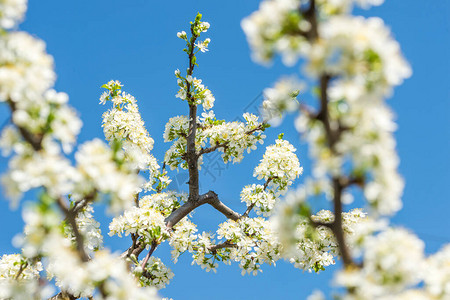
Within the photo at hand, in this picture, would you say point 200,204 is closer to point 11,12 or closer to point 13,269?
point 13,269

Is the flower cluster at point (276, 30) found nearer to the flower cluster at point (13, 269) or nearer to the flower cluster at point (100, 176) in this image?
the flower cluster at point (100, 176)

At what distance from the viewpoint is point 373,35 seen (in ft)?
6.14

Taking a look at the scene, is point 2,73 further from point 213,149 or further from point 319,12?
point 213,149

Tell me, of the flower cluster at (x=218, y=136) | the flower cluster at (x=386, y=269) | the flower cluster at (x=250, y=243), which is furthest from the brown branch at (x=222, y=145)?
the flower cluster at (x=386, y=269)

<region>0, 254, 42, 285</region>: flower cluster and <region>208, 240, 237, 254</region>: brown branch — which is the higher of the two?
<region>208, 240, 237, 254</region>: brown branch

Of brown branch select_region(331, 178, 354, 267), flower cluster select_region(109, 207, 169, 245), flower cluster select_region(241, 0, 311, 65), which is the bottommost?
brown branch select_region(331, 178, 354, 267)

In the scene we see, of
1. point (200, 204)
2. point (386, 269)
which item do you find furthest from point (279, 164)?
point (386, 269)

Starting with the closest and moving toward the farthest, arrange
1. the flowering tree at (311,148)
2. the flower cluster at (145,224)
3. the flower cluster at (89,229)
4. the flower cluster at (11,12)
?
the flowering tree at (311,148) < the flower cluster at (11,12) < the flower cluster at (145,224) < the flower cluster at (89,229)

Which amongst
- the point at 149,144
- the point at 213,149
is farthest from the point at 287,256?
the point at 149,144

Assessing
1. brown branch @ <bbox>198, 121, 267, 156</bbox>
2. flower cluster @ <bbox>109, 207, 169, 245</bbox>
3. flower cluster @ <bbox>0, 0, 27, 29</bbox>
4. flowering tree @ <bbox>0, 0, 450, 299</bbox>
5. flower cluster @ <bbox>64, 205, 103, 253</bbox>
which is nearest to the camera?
flowering tree @ <bbox>0, 0, 450, 299</bbox>

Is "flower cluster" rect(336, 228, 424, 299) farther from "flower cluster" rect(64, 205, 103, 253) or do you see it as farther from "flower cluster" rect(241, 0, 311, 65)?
"flower cluster" rect(64, 205, 103, 253)

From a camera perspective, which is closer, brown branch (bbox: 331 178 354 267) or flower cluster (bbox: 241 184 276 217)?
brown branch (bbox: 331 178 354 267)

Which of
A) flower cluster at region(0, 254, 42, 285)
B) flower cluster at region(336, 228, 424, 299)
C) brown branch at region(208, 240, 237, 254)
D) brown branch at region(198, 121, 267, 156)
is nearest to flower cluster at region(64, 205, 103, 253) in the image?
flower cluster at region(0, 254, 42, 285)

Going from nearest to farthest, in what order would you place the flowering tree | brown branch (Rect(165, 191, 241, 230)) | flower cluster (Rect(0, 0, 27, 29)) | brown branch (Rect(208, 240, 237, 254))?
the flowering tree → flower cluster (Rect(0, 0, 27, 29)) → brown branch (Rect(165, 191, 241, 230)) → brown branch (Rect(208, 240, 237, 254))
